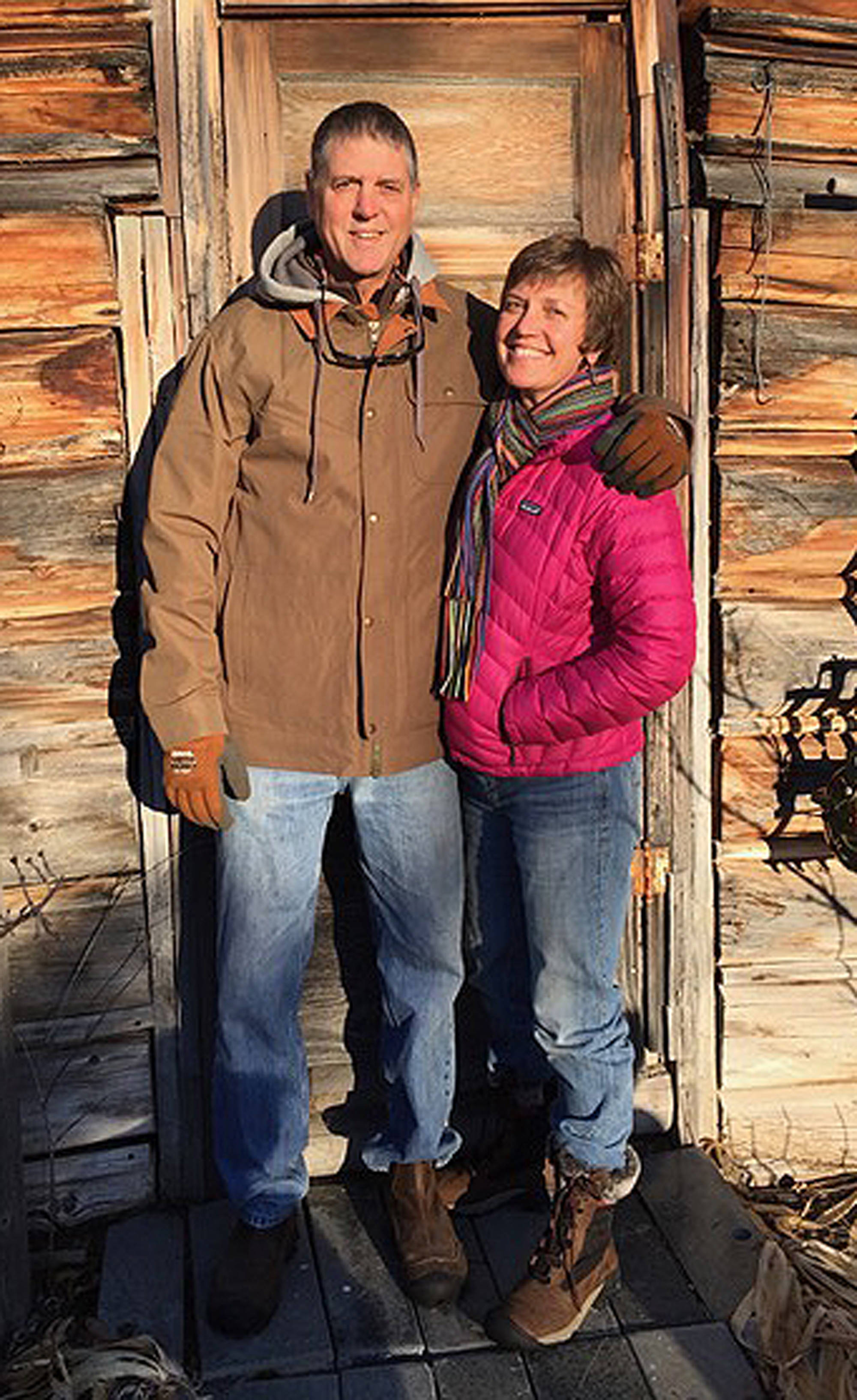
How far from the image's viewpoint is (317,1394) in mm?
2984

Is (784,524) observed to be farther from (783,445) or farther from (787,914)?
(787,914)

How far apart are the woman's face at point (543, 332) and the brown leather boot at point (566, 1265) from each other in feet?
5.57

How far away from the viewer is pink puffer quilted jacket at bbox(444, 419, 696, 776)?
2.82 meters

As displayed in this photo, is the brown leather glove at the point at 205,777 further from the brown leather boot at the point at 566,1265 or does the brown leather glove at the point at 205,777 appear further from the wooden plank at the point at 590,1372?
the wooden plank at the point at 590,1372

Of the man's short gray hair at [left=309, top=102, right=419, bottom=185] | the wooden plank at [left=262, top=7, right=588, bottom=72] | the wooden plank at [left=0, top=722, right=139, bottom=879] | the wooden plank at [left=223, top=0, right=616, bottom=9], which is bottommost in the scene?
the wooden plank at [left=0, top=722, right=139, bottom=879]

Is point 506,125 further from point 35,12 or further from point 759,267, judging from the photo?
point 35,12

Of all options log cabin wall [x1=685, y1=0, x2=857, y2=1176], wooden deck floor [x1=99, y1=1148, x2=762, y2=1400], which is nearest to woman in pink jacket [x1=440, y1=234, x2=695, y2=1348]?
wooden deck floor [x1=99, y1=1148, x2=762, y2=1400]

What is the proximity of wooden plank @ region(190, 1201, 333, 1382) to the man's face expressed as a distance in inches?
88.8

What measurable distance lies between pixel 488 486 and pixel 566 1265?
1697 mm

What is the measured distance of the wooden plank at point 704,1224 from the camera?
130 inches

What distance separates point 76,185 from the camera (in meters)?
3.28

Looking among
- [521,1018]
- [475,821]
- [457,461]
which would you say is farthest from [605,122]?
[521,1018]

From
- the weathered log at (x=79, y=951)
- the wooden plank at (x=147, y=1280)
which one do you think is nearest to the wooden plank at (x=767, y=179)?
the weathered log at (x=79, y=951)

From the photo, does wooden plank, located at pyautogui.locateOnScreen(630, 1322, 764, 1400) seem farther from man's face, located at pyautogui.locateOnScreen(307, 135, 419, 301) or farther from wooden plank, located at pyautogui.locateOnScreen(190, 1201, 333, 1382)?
man's face, located at pyautogui.locateOnScreen(307, 135, 419, 301)
